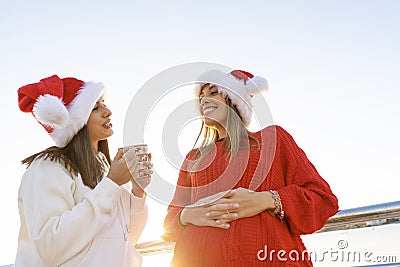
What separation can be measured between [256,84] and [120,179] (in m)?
0.60

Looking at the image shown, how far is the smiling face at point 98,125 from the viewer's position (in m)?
2.04


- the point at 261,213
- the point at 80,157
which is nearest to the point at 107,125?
the point at 80,157

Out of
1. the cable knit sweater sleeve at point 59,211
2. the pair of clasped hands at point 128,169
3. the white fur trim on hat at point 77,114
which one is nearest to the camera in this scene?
the cable knit sweater sleeve at point 59,211

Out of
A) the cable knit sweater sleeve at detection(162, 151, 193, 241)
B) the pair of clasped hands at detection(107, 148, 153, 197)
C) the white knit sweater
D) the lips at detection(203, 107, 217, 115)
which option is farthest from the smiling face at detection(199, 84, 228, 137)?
the white knit sweater

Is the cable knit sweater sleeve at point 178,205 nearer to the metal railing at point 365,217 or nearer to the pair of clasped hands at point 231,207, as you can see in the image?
the pair of clasped hands at point 231,207

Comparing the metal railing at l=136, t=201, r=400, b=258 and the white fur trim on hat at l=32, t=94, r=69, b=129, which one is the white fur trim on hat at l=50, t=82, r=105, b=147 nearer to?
the white fur trim on hat at l=32, t=94, r=69, b=129

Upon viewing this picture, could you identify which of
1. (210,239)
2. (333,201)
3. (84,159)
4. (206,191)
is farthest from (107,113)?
(333,201)

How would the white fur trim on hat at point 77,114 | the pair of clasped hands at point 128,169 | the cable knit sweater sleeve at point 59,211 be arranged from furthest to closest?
the white fur trim on hat at point 77,114, the pair of clasped hands at point 128,169, the cable knit sweater sleeve at point 59,211

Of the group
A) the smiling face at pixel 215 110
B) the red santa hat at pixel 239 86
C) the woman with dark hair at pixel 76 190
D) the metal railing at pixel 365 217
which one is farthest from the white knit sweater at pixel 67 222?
the metal railing at pixel 365 217

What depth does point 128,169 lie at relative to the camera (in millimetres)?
1861

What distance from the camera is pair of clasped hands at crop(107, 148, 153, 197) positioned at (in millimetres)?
1849

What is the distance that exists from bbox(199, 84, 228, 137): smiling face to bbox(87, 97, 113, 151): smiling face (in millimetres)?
359

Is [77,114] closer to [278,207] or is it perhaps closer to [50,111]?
[50,111]

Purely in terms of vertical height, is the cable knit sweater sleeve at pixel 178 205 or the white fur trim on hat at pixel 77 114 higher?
the white fur trim on hat at pixel 77 114
